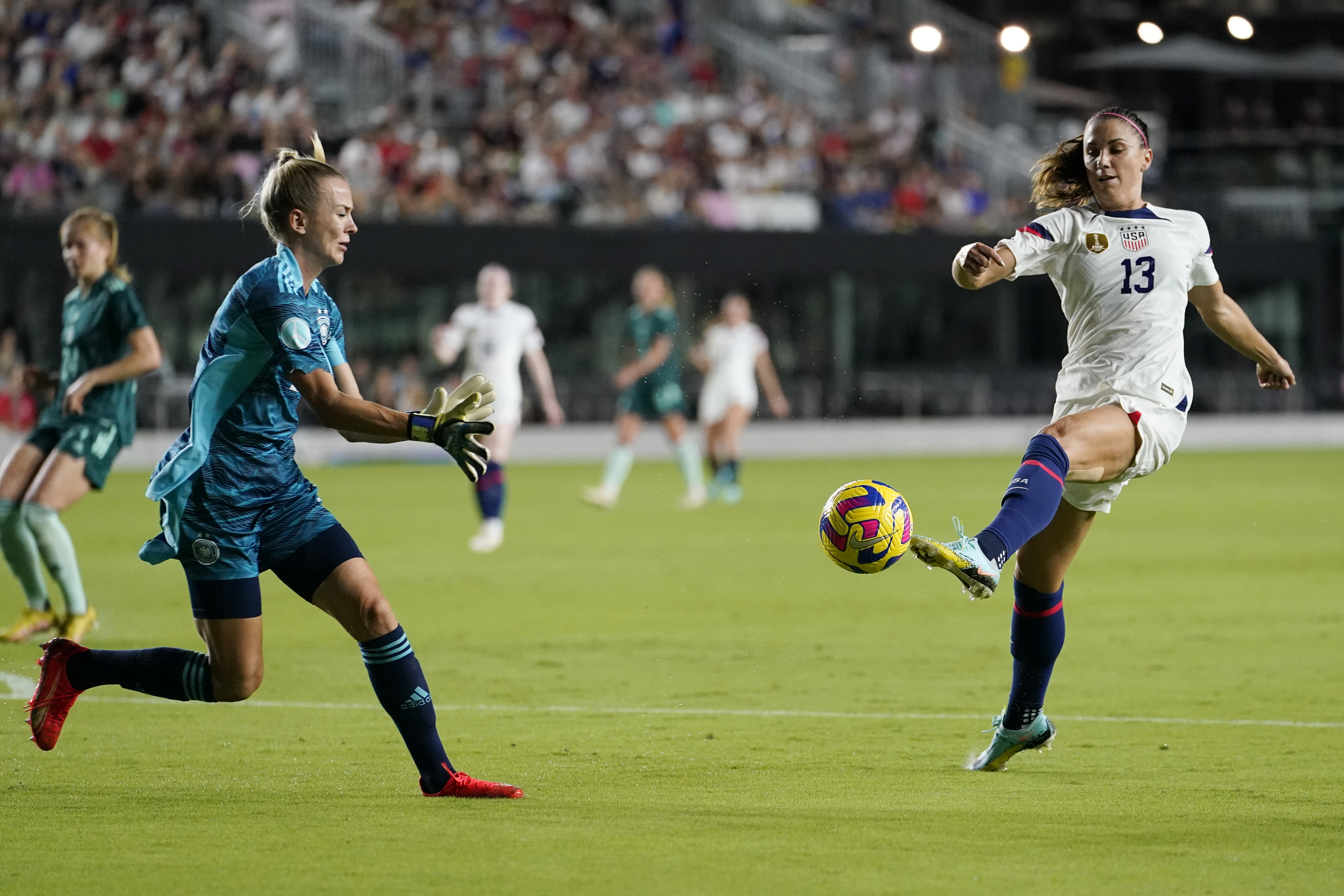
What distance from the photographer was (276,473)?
5535 mm

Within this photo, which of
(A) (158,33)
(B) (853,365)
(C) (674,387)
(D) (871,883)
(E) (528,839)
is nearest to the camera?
(D) (871,883)

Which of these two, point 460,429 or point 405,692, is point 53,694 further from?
point 460,429

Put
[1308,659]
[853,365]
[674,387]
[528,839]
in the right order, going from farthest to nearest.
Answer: [853,365], [674,387], [1308,659], [528,839]

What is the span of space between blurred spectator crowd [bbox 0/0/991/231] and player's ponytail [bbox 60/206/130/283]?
15732mm

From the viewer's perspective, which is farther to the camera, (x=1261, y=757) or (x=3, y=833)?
(x=1261, y=757)

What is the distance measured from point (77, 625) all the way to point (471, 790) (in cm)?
462

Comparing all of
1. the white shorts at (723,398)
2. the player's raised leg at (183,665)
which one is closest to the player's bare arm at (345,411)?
the player's raised leg at (183,665)

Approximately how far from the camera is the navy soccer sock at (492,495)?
1487cm

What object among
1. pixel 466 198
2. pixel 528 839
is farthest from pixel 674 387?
pixel 528 839

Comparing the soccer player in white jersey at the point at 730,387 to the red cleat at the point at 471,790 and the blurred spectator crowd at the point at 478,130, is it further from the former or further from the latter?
the red cleat at the point at 471,790

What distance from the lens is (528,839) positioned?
5.19 meters

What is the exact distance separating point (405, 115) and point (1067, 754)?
2400 centimetres

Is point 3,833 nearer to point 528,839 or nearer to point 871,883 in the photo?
point 528,839

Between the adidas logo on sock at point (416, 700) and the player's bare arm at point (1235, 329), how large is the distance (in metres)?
2.95
